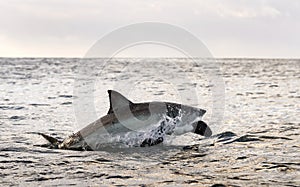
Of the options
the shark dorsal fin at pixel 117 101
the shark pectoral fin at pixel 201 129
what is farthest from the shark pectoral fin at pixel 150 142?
the shark pectoral fin at pixel 201 129

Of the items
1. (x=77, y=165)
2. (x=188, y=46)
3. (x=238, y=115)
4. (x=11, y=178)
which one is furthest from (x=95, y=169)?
(x=238, y=115)

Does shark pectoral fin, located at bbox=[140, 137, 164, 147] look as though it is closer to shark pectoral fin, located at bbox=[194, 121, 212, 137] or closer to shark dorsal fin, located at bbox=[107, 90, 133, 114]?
shark dorsal fin, located at bbox=[107, 90, 133, 114]

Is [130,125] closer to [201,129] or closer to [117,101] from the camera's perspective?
[117,101]

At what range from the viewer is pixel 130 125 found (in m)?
10.4


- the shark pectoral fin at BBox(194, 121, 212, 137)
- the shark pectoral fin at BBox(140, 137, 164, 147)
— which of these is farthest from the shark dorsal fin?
the shark pectoral fin at BBox(194, 121, 212, 137)

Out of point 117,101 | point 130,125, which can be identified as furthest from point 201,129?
point 117,101

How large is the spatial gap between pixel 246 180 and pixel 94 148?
386 cm

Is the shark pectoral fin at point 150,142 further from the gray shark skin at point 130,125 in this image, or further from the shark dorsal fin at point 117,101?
the shark dorsal fin at point 117,101

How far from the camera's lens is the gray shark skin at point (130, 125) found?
1042 cm

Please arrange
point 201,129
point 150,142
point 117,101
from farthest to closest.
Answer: point 201,129
point 150,142
point 117,101

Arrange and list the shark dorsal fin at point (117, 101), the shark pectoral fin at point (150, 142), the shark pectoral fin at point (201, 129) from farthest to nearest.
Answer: the shark pectoral fin at point (201, 129) → the shark pectoral fin at point (150, 142) → the shark dorsal fin at point (117, 101)

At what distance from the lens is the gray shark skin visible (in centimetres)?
1042

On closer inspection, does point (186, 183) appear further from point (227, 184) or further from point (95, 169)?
point (95, 169)

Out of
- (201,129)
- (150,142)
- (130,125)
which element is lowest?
(150,142)
